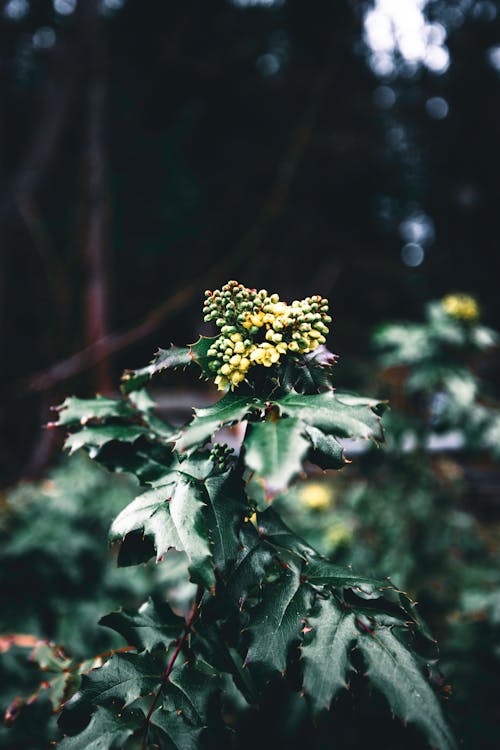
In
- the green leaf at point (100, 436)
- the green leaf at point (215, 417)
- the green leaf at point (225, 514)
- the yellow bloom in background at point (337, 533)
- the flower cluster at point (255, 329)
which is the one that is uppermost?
the flower cluster at point (255, 329)

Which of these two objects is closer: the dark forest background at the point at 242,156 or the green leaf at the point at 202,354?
the green leaf at the point at 202,354

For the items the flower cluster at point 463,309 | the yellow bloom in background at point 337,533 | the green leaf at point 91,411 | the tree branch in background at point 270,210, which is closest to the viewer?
the green leaf at point 91,411

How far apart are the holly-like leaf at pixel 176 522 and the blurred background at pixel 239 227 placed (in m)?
1.36

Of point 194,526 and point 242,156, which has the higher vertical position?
point 242,156

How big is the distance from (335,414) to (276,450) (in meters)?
0.10

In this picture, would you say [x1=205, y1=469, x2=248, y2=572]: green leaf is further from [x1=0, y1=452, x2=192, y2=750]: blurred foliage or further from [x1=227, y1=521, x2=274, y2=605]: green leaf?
[x1=0, y1=452, x2=192, y2=750]: blurred foliage

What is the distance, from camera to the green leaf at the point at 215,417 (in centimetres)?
51

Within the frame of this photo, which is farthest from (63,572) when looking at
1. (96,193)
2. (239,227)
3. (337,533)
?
(239,227)

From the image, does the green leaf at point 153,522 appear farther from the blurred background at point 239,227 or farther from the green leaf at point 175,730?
the blurred background at point 239,227

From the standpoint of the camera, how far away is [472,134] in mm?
5238

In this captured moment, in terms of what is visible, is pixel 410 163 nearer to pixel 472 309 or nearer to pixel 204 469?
pixel 472 309

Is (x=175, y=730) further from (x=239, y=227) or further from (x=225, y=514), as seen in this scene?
(x=239, y=227)

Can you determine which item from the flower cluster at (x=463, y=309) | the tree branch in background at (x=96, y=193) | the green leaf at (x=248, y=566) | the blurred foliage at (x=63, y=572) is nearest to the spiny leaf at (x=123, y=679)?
the green leaf at (x=248, y=566)

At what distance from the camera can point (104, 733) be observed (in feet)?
2.03
